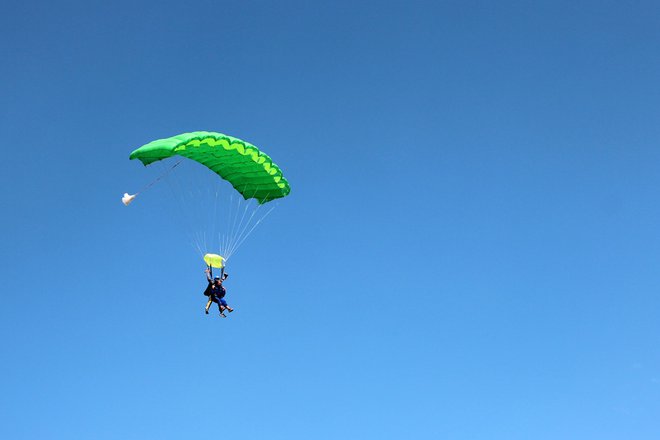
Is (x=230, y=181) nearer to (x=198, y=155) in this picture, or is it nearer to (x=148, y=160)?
(x=198, y=155)

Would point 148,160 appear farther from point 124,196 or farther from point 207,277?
point 207,277

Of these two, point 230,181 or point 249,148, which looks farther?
point 230,181

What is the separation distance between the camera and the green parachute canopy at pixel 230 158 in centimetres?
2436

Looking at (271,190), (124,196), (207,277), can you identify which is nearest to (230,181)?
(271,190)

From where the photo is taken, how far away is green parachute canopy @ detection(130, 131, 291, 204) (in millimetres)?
24359

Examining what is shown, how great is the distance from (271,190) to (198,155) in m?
3.64

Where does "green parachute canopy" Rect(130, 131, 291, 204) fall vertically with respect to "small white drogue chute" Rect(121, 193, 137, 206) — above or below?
above

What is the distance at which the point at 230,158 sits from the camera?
28.3 meters

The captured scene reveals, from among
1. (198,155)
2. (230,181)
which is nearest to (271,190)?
(230,181)

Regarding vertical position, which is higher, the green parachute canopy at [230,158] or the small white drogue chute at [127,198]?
the green parachute canopy at [230,158]

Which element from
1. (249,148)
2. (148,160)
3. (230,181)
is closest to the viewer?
(148,160)

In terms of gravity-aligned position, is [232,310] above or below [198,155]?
below

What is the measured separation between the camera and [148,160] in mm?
24375

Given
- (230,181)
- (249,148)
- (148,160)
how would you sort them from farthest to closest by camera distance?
(230,181)
(249,148)
(148,160)
